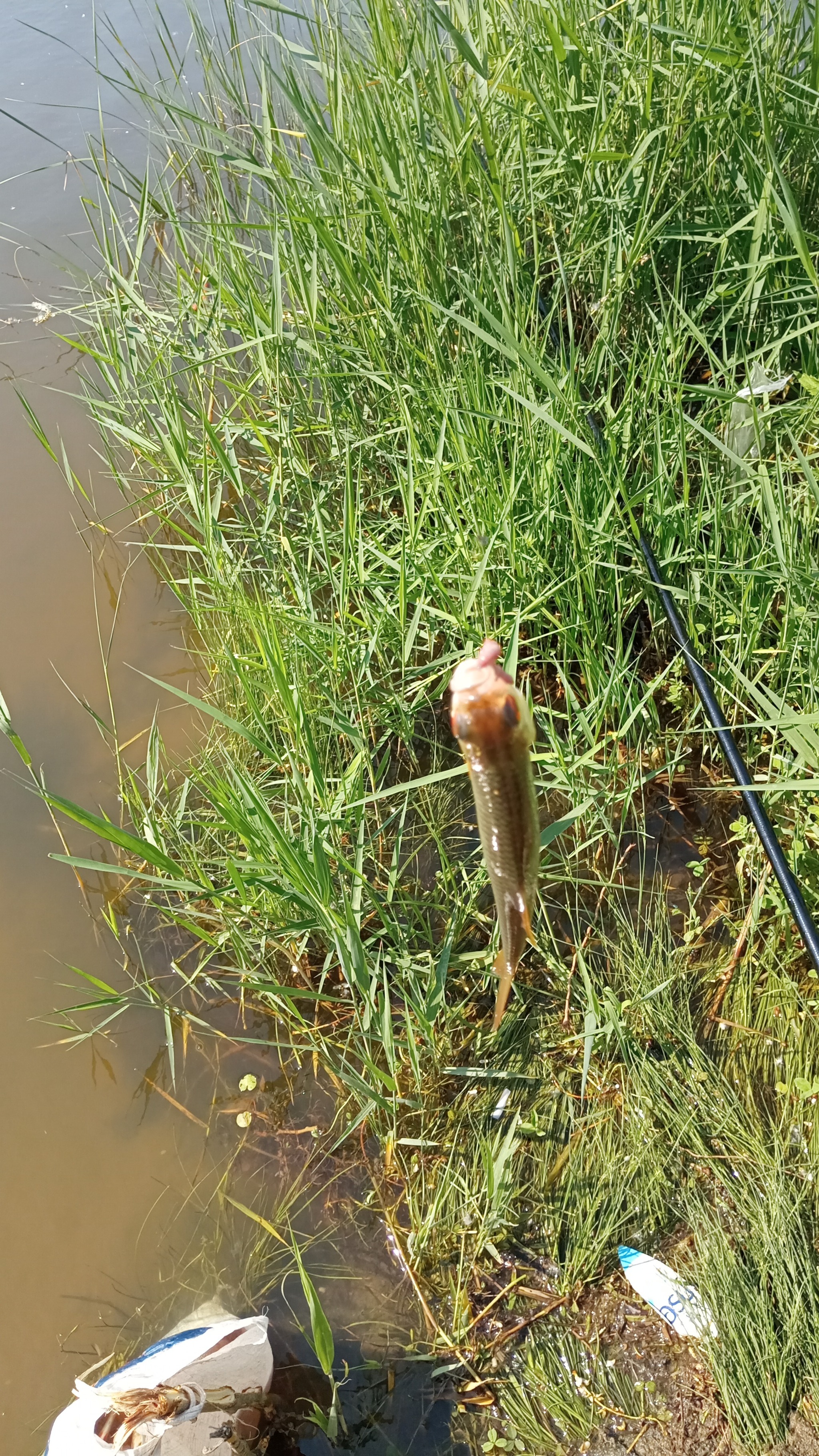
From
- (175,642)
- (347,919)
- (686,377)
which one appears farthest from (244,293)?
(347,919)

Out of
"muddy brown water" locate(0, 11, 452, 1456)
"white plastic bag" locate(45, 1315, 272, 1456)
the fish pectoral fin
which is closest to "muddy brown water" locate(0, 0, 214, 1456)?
"muddy brown water" locate(0, 11, 452, 1456)

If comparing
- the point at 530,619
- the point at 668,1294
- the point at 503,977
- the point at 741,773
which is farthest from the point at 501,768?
the point at 530,619

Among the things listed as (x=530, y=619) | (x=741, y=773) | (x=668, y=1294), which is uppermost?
(x=530, y=619)

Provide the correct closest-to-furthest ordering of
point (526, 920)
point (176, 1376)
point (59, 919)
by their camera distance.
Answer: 1. point (526, 920)
2. point (176, 1376)
3. point (59, 919)

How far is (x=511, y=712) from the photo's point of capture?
1.25 metres

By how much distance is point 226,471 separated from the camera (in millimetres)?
3521

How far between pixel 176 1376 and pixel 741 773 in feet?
6.31

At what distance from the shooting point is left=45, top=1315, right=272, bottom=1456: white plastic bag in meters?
1.99

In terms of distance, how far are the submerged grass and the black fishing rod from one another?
0.38 feet

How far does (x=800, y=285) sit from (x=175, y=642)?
275cm

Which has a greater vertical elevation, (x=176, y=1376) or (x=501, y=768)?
(x=501, y=768)

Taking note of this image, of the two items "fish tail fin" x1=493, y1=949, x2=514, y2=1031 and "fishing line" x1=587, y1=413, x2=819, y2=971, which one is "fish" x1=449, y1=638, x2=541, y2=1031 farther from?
"fishing line" x1=587, y1=413, x2=819, y2=971

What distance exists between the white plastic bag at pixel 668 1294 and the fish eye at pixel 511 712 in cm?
157

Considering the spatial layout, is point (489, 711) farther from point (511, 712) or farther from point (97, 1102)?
point (97, 1102)
